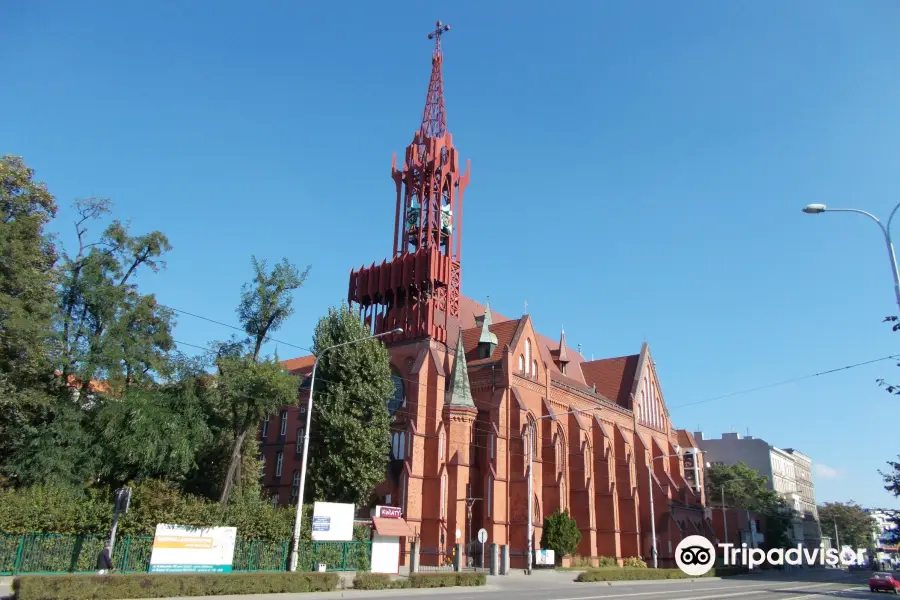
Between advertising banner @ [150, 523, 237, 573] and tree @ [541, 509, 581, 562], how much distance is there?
77.2ft

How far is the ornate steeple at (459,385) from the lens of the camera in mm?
44284

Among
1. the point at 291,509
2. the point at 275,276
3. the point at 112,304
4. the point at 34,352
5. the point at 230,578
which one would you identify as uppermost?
the point at 275,276

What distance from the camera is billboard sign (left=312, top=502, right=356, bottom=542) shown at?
2930 centimetres

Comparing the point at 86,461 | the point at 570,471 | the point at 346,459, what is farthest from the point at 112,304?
the point at 570,471

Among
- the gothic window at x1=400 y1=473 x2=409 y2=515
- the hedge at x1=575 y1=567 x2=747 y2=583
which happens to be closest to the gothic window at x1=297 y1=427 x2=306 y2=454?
the gothic window at x1=400 y1=473 x2=409 y2=515

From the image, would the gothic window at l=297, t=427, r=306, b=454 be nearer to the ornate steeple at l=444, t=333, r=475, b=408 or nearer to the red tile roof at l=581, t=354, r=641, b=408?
the ornate steeple at l=444, t=333, r=475, b=408

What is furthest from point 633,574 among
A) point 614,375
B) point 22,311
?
point 22,311

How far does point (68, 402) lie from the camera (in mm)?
31141

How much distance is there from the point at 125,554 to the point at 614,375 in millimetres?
51652

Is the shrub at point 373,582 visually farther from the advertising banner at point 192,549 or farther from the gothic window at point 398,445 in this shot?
the gothic window at point 398,445

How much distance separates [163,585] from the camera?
20.0m

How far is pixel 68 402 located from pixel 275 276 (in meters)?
11.6

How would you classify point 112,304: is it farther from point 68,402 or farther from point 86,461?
point 86,461

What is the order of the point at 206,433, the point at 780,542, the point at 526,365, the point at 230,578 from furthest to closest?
the point at 780,542, the point at 526,365, the point at 206,433, the point at 230,578
